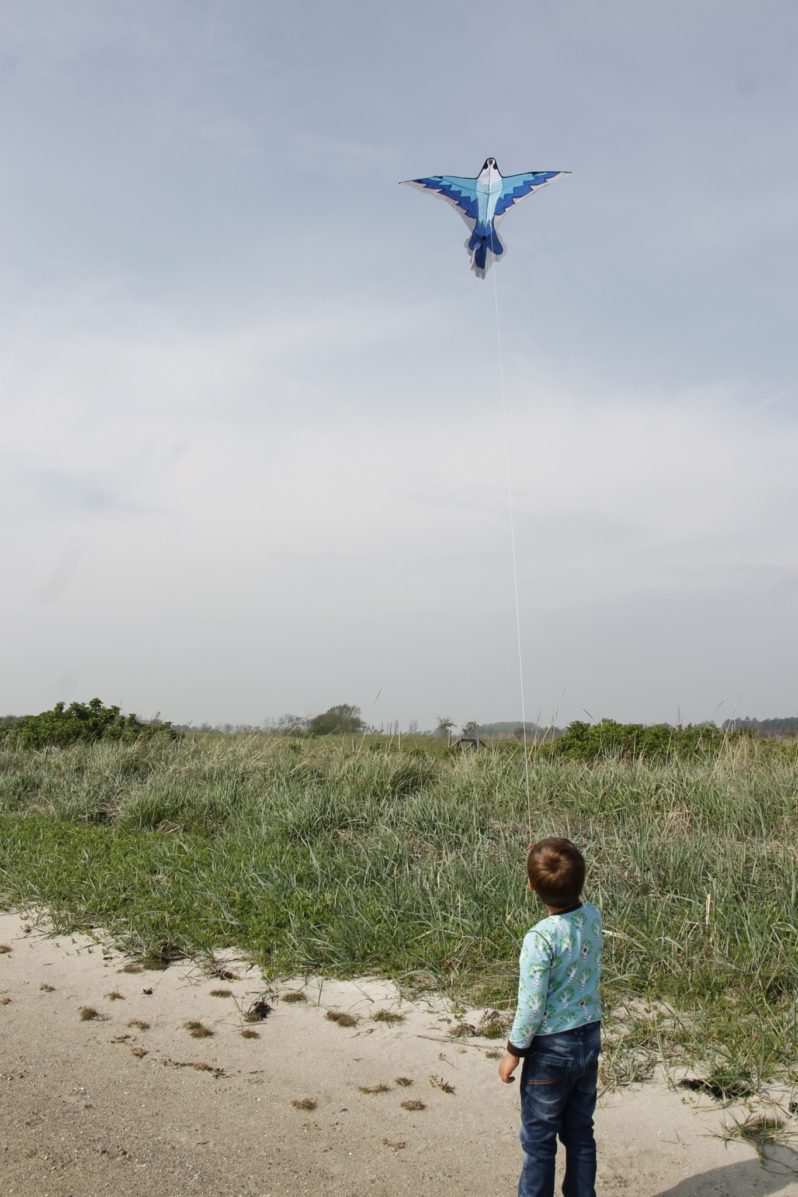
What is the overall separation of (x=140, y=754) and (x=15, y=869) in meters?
4.78

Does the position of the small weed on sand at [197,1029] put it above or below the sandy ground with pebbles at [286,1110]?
above

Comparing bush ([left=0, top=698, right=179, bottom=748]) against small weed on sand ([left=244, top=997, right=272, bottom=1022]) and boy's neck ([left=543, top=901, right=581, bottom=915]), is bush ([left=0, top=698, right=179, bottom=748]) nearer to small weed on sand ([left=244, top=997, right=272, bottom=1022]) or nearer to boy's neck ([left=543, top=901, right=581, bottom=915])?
small weed on sand ([left=244, top=997, right=272, bottom=1022])

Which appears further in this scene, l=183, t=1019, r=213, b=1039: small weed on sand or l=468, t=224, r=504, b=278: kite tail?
l=468, t=224, r=504, b=278: kite tail

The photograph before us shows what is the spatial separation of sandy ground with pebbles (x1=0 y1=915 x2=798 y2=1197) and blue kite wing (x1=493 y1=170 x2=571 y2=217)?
5.30m

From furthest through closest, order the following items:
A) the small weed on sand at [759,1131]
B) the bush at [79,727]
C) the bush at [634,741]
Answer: the bush at [79,727] → the bush at [634,741] → the small weed on sand at [759,1131]

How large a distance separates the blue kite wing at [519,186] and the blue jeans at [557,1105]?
5.65 m

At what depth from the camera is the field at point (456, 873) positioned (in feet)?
17.1

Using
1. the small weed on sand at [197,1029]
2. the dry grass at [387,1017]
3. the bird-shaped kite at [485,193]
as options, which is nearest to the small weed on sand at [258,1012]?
the small weed on sand at [197,1029]

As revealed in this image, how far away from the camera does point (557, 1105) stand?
3.41 meters

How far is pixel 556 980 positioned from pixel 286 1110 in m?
1.74

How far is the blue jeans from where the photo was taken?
11.2ft

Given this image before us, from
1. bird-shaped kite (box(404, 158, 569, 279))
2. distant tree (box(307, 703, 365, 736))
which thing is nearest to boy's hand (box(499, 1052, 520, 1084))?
bird-shaped kite (box(404, 158, 569, 279))

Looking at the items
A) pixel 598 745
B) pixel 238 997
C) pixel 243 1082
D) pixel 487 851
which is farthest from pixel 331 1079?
pixel 598 745

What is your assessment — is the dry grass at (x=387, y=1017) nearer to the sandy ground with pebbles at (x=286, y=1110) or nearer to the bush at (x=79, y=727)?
the sandy ground with pebbles at (x=286, y=1110)
